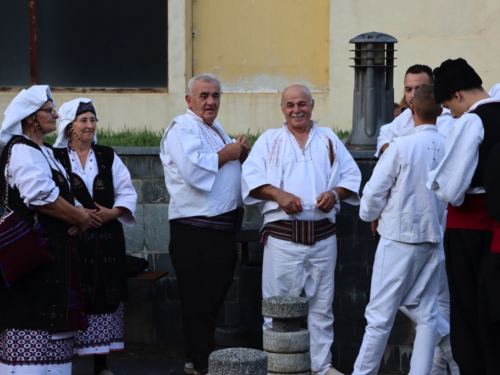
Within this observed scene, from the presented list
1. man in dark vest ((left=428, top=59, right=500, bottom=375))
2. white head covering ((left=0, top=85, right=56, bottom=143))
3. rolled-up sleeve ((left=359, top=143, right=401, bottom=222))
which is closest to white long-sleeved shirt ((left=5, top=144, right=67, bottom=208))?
white head covering ((left=0, top=85, right=56, bottom=143))

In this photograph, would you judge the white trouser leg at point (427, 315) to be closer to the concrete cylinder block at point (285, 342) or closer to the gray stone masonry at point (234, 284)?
the gray stone masonry at point (234, 284)

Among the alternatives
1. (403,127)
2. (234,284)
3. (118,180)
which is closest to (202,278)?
(234,284)

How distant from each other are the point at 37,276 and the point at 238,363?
211 centimetres

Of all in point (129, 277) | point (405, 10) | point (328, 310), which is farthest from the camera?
point (405, 10)

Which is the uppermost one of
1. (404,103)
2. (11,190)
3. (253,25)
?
(253,25)

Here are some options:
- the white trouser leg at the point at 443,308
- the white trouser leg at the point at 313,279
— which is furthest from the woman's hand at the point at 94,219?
the white trouser leg at the point at 443,308

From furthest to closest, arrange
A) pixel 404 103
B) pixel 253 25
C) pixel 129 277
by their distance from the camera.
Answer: pixel 253 25
pixel 404 103
pixel 129 277

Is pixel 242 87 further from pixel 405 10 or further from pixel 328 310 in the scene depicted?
pixel 328 310

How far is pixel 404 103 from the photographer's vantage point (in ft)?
29.3

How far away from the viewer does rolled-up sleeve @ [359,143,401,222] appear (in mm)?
6441

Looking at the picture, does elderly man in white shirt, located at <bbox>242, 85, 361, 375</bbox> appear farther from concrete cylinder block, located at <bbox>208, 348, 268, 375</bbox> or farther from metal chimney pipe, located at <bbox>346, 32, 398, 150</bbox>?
concrete cylinder block, located at <bbox>208, 348, 268, 375</bbox>

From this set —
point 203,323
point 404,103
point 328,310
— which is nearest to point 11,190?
point 203,323

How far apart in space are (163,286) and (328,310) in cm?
168

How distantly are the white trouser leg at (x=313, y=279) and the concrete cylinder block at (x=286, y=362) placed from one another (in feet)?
5.31
